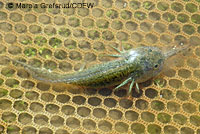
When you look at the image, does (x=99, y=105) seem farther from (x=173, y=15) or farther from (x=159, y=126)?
(x=173, y=15)

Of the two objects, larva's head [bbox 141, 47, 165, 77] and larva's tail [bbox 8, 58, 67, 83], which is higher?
larva's head [bbox 141, 47, 165, 77]

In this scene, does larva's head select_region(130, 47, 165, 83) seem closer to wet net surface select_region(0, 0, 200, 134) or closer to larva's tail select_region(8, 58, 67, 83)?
wet net surface select_region(0, 0, 200, 134)

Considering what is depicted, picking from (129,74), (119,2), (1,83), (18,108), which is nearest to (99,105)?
(129,74)

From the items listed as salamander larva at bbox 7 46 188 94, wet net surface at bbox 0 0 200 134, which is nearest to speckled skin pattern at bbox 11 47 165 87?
salamander larva at bbox 7 46 188 94

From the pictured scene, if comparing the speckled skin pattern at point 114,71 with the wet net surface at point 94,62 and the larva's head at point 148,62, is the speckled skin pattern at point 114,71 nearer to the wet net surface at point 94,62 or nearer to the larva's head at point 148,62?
the larva's head at point 148,62

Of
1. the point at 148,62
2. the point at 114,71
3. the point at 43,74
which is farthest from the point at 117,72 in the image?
the point at 43,74

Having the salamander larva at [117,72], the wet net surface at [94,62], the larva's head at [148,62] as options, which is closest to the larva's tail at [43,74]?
the salamander larva at [117,72]

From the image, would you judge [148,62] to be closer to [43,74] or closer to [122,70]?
[122,70]
